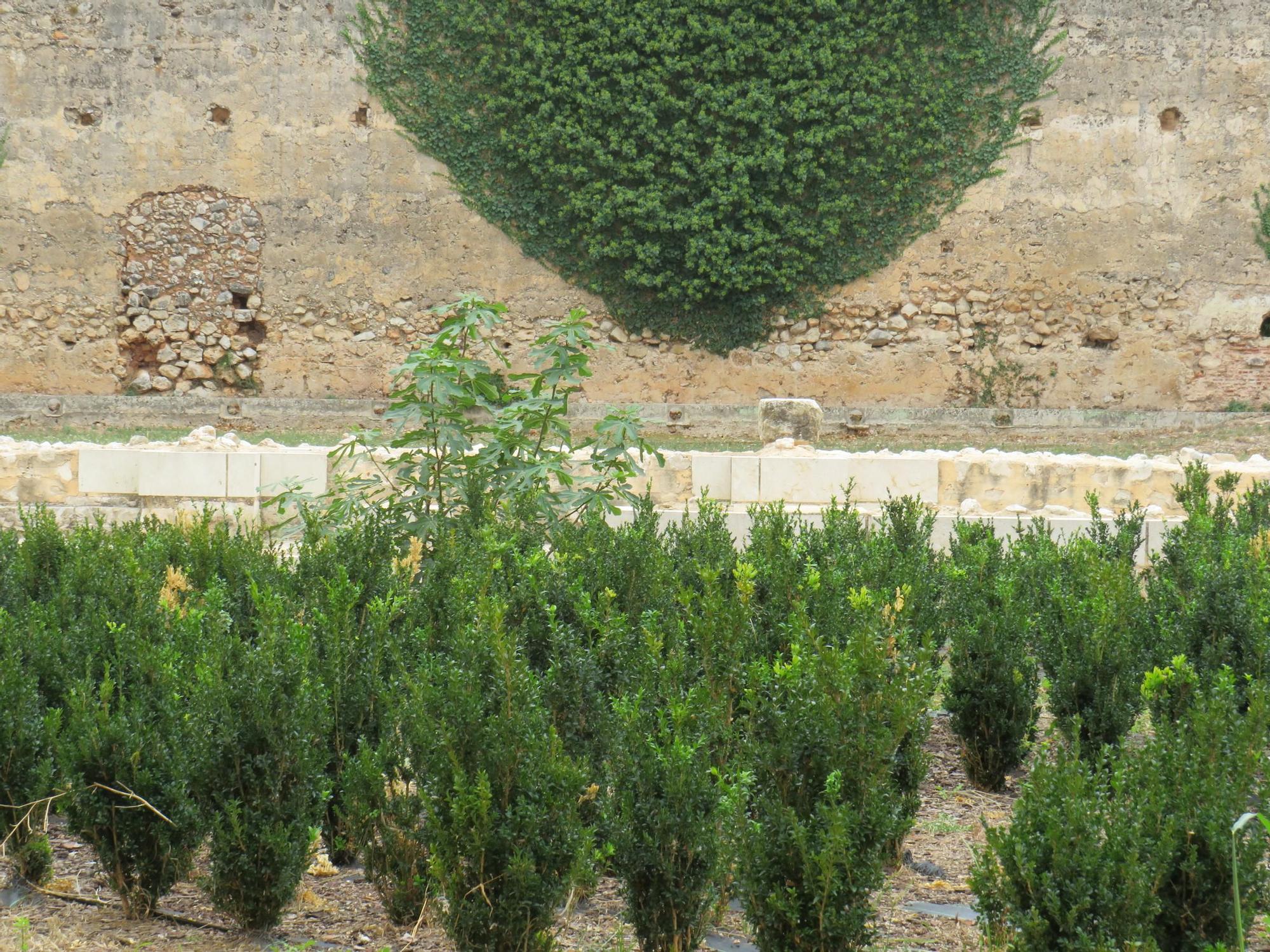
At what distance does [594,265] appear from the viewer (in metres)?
14.4

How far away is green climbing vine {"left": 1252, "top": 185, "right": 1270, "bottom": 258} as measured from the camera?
14398 mm

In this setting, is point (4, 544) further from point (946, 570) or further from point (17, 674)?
point (946, 570)

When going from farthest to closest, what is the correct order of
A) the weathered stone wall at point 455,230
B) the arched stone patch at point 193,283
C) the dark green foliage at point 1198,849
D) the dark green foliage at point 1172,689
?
the arched stone patch at point 193,283
the weathered stone wall at point 455,230
the dark green foliage at point 1172,689
the dark green foliage at point 1198,849

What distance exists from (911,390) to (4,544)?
11371 millimetres

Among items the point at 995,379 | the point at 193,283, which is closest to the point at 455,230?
the point at 193,283

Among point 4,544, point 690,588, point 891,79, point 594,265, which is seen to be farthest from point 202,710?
point 891,79

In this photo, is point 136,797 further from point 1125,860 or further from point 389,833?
point 1125,860

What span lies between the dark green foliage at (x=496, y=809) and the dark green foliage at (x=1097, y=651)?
1.56m

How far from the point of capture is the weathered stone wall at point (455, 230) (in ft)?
47.6

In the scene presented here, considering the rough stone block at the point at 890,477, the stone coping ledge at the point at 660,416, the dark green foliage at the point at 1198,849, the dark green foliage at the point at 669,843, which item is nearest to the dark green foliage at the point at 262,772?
the dark green foliage at the point at 669,843

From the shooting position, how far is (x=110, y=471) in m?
7.63

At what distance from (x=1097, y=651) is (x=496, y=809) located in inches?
80.4

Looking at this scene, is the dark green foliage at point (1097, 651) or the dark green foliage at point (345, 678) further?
the dark green foliage at point (1097, 651)

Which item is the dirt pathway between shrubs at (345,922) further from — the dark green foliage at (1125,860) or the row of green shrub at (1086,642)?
the row of green shrub at (1086,642)
